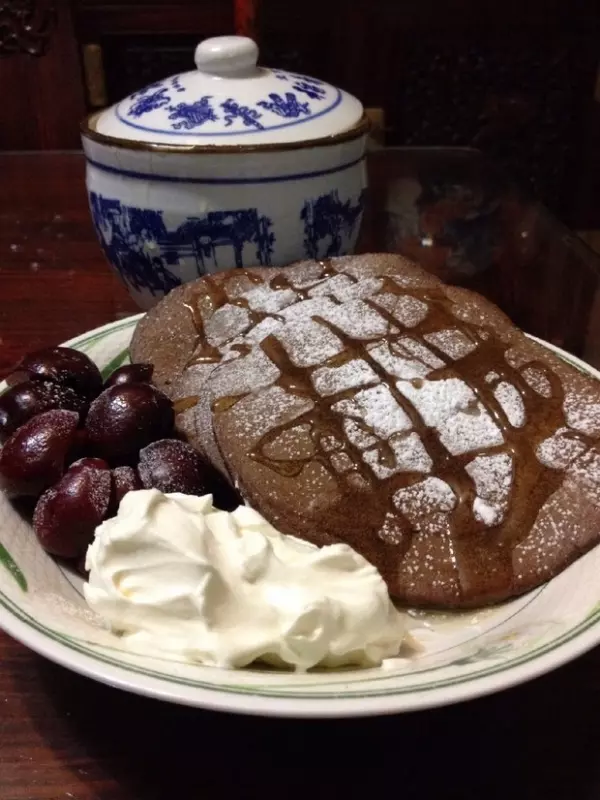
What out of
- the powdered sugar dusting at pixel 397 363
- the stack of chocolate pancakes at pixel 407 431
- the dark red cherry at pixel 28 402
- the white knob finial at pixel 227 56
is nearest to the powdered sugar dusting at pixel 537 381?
the stack of chocolate pancakes at pixel 407 431

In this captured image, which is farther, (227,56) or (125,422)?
(227,56)

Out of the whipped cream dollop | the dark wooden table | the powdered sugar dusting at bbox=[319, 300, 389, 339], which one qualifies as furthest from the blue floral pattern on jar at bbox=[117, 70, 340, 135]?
the dark wooden table

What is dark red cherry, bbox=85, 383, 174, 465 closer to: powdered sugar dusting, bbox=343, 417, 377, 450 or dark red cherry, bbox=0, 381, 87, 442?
dark red cherry, bbox=0, 381, 87, 442

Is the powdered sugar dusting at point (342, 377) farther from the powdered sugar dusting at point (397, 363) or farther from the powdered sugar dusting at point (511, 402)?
the powdered sugar dusting at point (511, 402)

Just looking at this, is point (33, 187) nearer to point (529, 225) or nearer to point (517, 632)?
point (529, 225)

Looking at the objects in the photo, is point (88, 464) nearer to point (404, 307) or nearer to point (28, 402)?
point (28, 402)

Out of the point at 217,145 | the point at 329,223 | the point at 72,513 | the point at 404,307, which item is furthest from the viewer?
the point at 329,223

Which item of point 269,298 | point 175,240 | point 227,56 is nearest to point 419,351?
point 269,298
